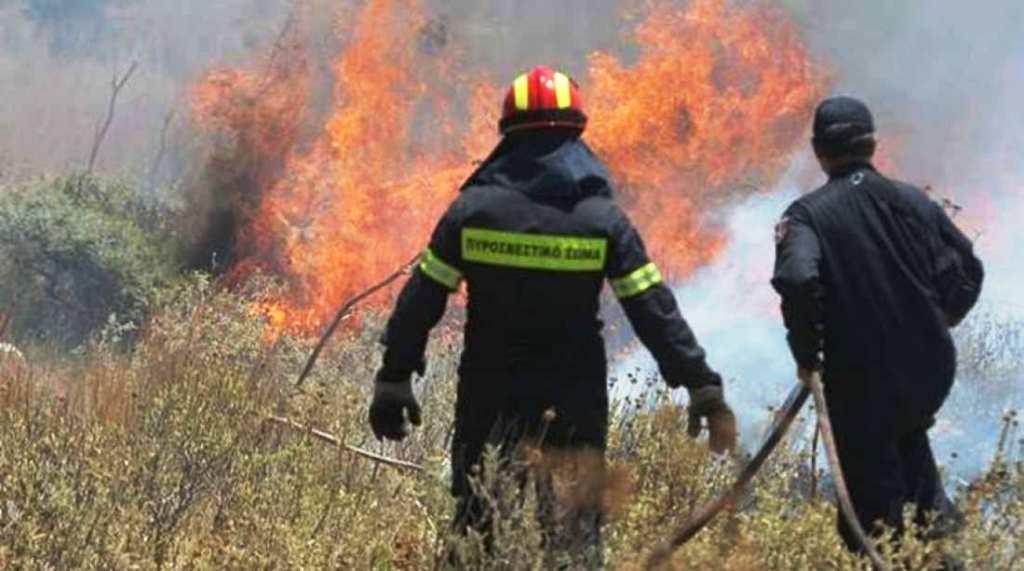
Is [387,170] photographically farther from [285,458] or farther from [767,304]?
[285,458]

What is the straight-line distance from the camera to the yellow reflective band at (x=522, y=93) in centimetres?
392

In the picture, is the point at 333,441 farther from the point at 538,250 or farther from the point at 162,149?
the point at 162,149

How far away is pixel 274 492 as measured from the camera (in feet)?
14.3

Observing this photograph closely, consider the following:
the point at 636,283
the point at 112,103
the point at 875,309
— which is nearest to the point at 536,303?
the point at 636,283

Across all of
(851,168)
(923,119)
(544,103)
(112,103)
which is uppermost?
(923,119)

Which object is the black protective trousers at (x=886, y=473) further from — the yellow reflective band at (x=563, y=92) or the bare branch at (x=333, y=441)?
the bare branch at (x=333, y=441)

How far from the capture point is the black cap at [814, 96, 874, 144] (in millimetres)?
4309

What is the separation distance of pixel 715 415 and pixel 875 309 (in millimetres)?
710

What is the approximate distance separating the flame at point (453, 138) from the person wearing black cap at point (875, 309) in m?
13.5

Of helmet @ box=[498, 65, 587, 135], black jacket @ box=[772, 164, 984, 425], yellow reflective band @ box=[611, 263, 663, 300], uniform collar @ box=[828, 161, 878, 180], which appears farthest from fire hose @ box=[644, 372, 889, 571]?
helmet @ box=[498, 65, 587, 135]

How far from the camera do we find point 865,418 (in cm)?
424

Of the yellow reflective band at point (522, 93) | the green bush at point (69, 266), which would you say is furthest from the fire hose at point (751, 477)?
the green bush at point (69, 266)

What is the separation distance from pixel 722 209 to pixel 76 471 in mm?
15461

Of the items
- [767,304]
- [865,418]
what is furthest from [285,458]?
[767,304]
